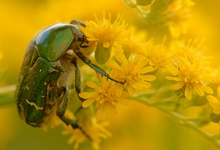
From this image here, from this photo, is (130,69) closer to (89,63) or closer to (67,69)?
(89,63)

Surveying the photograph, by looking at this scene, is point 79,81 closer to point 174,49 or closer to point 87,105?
point 87,105

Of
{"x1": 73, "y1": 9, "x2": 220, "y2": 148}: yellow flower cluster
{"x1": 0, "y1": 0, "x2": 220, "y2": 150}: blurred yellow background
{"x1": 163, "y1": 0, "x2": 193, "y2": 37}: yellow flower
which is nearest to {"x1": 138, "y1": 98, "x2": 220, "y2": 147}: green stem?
{"x1": 73, "y1": 9, "x2": 220, "y2": 148}: yellow flower cluster

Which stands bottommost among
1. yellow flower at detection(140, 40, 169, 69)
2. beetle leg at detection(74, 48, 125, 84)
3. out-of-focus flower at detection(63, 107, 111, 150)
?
out-of-focus flower at detection(63, 107, 111, 150)

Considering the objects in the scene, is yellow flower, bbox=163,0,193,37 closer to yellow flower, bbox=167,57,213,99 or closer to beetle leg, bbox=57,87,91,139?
yellow flower, bbox=167,57,213,99

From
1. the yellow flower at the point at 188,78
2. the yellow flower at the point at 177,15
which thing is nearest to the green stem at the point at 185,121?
the yellow flower at the point at 188,78

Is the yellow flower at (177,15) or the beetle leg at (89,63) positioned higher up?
the beetle leg at (89,63)

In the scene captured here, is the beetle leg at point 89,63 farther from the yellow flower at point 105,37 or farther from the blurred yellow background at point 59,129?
the blurred yellow background at point 59,129

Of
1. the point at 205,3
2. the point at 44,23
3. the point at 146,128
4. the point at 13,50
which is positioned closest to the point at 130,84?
the point at 44,23
